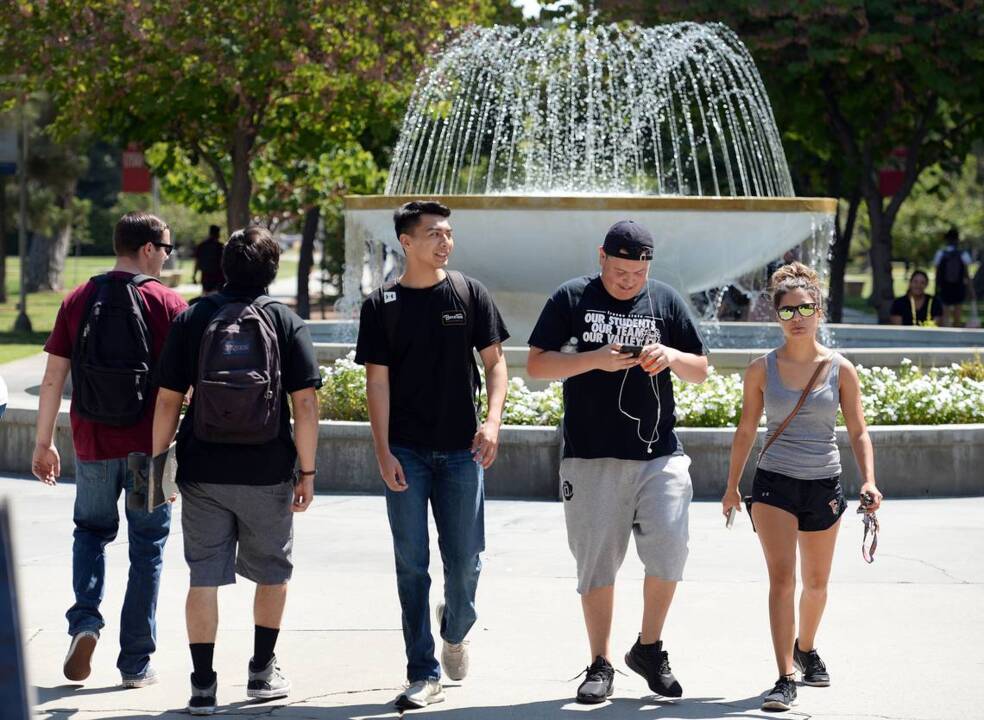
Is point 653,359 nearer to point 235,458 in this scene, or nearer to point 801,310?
point 801,310

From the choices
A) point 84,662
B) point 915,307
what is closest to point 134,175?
point 915,307

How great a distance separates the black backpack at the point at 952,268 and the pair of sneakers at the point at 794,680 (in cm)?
1779

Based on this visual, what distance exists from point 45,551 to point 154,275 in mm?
2709

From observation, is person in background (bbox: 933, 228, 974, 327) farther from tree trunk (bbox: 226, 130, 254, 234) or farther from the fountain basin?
tree trunk (bbox: 226, 130, 254, 234)

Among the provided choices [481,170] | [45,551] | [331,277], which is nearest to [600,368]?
Result: [45,551]

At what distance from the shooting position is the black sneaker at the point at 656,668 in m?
5.59

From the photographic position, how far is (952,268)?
22875 millimetres

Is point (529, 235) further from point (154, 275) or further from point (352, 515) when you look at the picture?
point (154, 275)

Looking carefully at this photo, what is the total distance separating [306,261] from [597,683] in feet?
81.3

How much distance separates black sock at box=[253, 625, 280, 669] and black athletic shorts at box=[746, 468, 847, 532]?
1.71 meters

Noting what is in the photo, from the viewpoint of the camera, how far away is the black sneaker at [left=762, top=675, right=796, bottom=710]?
213 inches

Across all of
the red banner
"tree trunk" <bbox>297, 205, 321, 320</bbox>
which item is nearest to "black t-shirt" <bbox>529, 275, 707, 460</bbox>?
"tree trunk" <bbox>297, 205, 321, 320</bbox>

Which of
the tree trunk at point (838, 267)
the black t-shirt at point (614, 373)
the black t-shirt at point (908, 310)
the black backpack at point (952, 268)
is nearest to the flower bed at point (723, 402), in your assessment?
the black t-shirt at point (614, 373)

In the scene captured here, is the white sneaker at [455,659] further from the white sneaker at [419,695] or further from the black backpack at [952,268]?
the black backpack at [952,268]
